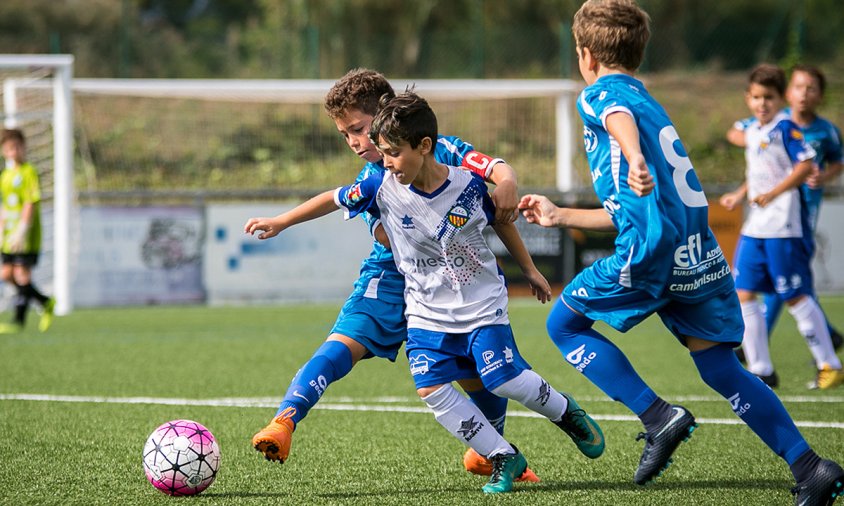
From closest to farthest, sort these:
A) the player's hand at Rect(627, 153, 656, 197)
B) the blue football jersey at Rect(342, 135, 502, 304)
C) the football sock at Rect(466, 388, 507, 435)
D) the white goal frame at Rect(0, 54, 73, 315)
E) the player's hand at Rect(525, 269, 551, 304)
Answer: the player's hand at Rect(627, 153, 656, 197)
the player's hand at Rect(525, 269, 551, 304)
the blue football jersey at Rect(342, 135, 502, 304)
the football sock at Rect(466, 388, 507, 435)
the white goal frame at Rect(0, 54, 73, 315)

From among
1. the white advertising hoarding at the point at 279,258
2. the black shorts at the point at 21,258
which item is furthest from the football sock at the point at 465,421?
the white advertising hoarding at the point at 279,258

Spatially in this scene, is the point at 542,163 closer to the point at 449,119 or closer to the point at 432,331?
the point at 449,119

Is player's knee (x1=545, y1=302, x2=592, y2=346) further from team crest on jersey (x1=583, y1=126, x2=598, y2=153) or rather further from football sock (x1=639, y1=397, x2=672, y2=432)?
team crest on jersey (x1=583, y1=126, x2=598, y2=153)

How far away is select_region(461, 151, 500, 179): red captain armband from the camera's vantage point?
13.6 feet

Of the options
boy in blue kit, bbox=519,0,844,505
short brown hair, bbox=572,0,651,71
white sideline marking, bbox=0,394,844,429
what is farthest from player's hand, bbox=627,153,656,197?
white sideline marking, bbox=0,394,844,429

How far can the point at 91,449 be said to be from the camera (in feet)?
16.5

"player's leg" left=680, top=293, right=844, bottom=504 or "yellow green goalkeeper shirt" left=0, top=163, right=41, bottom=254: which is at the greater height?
"player's leg" left=680, top=293, right=844, bottom=504

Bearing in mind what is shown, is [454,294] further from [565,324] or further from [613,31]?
[613,31]

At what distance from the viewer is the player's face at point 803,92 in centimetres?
738

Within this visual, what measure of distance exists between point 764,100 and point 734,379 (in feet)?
12.2

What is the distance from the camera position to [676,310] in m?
3.99

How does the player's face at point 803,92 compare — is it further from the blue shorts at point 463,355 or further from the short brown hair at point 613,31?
the blue shorts at point 463,355

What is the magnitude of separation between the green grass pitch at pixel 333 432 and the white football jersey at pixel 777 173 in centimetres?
106

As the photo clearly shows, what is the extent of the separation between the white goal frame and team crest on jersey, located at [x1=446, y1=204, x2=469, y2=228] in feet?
33.1
